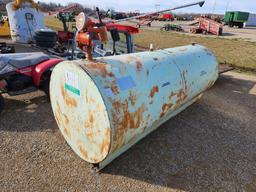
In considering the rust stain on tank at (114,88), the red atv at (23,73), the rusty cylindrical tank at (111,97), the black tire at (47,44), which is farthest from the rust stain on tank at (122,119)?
the black tire at (47,44)

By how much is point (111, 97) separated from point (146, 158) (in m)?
1.30

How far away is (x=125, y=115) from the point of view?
7.39 ft

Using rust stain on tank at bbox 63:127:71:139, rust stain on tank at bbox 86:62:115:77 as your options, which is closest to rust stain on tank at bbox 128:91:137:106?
rust stain on tank at bbox 86:62:115:77

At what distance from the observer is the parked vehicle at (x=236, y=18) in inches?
1441

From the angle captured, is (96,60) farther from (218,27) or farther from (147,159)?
(218,27)

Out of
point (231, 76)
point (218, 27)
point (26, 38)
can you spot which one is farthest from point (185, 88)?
point (218, 27)

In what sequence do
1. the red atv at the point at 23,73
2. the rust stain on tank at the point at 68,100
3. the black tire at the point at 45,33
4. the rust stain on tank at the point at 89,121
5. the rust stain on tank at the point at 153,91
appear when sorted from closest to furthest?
the rust stain on tank at the point at 89,121
the rust stain on tank at the point at 68,100
the rust stain on tank at the point at 153,91
the red atv at the point at 23,73
the black tire at the point at 45,33

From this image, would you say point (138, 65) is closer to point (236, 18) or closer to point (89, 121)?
point (89, 121)

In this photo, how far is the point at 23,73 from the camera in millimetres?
4117

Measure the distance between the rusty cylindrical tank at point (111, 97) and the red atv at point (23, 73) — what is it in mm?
1660

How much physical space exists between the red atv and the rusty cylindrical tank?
1660 mm

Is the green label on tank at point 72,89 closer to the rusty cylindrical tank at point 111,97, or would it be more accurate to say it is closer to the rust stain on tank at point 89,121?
the rusty cylindrical tank at point 111,97

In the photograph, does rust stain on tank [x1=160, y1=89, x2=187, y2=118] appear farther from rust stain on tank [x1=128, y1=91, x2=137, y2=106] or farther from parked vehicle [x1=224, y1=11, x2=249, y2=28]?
parked vehicle [x1=224, y1=11, x2=249, y2=28]

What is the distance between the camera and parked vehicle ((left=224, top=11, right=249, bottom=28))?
1441 inches
